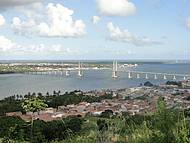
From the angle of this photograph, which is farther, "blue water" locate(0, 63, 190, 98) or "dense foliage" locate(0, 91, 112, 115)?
"blue water" locate(0, 63, 190, 98)

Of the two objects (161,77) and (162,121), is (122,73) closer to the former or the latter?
(161,77)

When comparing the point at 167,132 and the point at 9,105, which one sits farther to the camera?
the point at 9,105

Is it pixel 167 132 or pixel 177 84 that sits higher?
pixel 167 132

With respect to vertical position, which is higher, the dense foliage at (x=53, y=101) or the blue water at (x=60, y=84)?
the dense foliage at (x=53, y=101)

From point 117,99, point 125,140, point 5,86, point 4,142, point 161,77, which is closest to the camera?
point 125,140

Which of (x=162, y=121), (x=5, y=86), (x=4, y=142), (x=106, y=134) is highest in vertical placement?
(x=162, y=121)

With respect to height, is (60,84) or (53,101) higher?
(53,101)

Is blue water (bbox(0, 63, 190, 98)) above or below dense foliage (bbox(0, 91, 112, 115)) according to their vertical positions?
below

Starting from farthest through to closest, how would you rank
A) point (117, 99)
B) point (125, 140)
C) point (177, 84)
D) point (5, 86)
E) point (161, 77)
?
point (161, 77)
point (5, 86)
point (177, 84)
point (117, 99)
point (125, 140)

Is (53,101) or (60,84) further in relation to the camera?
(60,84)

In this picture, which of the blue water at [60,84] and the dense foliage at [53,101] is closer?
the dense foliage at [53,101]

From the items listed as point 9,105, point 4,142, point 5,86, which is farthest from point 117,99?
point 4,142
